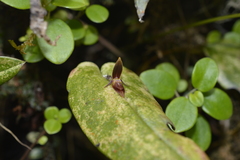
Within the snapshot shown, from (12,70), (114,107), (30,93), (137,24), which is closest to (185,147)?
(114,107)

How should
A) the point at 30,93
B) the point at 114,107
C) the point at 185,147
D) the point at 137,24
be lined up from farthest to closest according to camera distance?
the point at 137,24
the point at 30,93
the point at 114,107
the point at 185,147

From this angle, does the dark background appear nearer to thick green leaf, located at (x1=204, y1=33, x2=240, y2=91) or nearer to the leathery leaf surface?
thick green leaf, located at (x1=204, y1=33, x2=240, y2=91)

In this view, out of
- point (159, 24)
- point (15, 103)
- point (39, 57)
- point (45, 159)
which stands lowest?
point (45, 159)

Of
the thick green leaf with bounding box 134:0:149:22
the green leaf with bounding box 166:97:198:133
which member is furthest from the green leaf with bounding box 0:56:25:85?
the green leaf with bounding box 166:97:198:133

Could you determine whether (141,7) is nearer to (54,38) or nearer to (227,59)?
(54,38)

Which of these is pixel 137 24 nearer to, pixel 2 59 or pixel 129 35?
pixel 129 35

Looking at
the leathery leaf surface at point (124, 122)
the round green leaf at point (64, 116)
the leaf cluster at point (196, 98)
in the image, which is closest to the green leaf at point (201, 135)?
the leaf cluster at point (196, 98)
